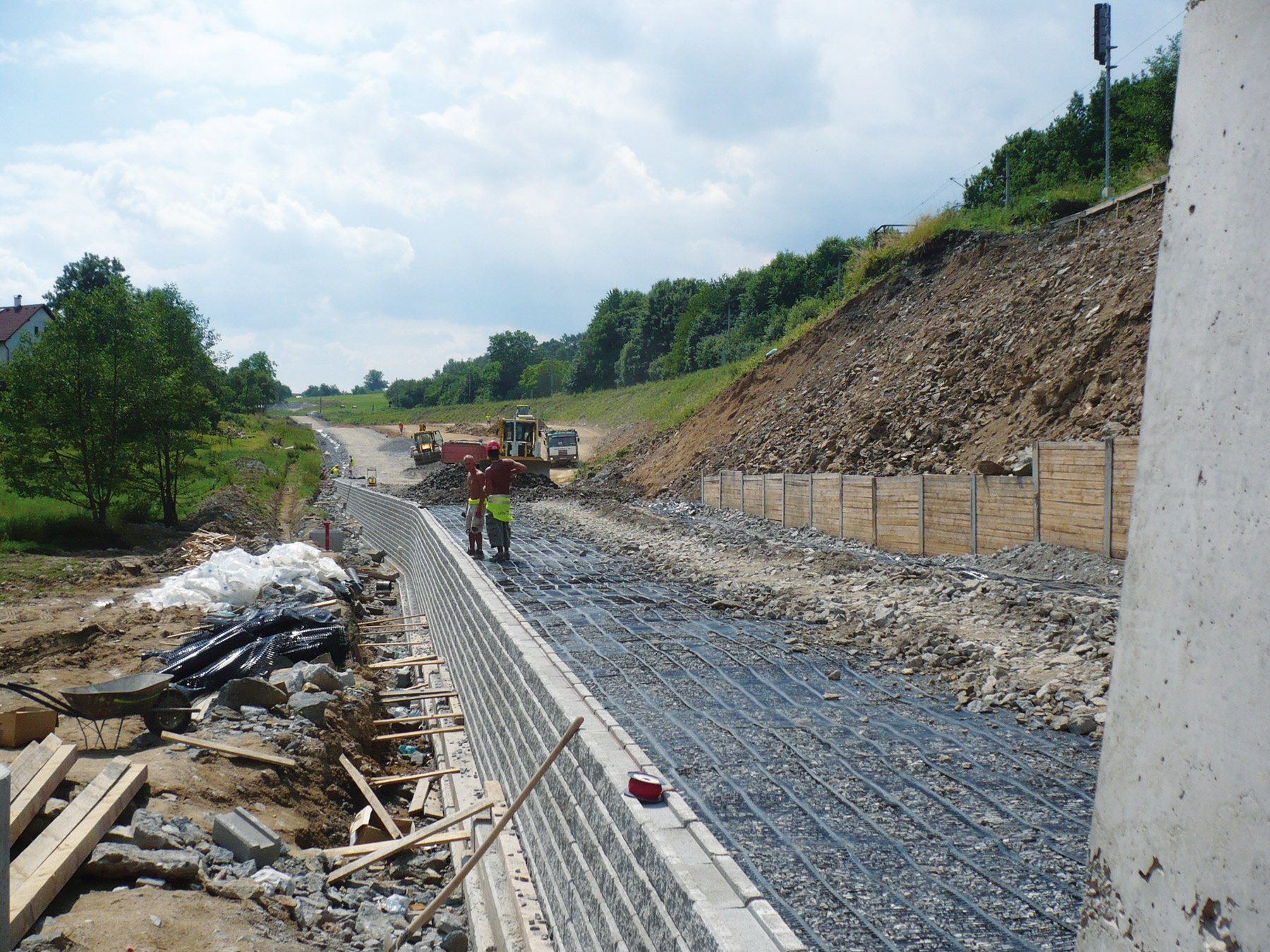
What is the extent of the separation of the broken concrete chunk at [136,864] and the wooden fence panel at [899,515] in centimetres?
1148

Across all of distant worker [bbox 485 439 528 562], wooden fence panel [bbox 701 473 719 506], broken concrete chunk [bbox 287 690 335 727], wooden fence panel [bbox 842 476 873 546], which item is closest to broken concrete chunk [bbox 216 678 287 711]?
broken concrete chunk [bbox 287 690 335 727]

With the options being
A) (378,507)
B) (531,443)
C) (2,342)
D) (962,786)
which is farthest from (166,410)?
(2,342)

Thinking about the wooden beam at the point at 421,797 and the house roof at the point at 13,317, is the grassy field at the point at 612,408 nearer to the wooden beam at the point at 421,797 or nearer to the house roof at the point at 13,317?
the wooden beam at the point at 421,797

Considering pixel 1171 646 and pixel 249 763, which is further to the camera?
pixel 249 763

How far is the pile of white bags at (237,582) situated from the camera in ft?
45.6

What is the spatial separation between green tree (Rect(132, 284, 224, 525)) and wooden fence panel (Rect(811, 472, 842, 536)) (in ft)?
69.8

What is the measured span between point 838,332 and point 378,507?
16.1 m

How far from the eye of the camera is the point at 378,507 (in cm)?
2798

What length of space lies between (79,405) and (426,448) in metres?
25.5

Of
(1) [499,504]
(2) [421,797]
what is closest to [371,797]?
(2) [421,797]

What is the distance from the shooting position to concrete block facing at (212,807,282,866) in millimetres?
6105

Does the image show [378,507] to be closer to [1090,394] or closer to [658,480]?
[658,480]

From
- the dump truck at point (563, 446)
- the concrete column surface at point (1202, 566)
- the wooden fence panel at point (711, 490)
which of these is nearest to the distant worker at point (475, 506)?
the wooden fence panel at point (711, 490)

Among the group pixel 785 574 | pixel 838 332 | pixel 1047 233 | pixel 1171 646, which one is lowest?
pixel 785 574
